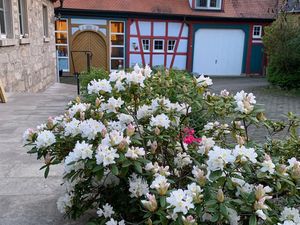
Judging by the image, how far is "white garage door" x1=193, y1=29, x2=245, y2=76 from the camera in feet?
57.2

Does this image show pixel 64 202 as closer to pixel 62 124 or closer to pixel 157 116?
pixel 62 124

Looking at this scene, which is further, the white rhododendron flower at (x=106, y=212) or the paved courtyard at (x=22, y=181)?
the paved courtyard at (x=22, y=181)

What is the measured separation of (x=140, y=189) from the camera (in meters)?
1.53

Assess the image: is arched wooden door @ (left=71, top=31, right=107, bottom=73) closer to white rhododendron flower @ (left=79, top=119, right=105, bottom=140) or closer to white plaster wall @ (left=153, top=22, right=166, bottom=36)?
white plaster wall @ (left=153, top=22, right=166, bottom=36)

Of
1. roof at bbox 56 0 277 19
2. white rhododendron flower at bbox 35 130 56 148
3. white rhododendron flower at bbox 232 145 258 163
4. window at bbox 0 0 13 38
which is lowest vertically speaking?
white rhododendron flower at bbox 35 130 56 148

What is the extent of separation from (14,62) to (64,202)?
570 cm

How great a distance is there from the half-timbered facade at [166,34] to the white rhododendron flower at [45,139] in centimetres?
1498

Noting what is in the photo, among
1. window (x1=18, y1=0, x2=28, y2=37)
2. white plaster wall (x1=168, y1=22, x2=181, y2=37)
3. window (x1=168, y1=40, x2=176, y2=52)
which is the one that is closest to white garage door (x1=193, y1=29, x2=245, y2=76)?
white plaster wall (x1=168, y1=22, x2=181, y2=37)

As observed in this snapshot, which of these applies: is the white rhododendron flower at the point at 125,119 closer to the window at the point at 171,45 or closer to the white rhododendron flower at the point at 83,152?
the white rhododendron flower at the point at 83,152

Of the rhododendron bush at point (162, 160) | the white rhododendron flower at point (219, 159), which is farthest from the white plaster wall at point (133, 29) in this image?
the white rhododendron flower at point (219, 159)

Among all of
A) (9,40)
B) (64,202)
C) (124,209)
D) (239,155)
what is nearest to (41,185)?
(64,202)

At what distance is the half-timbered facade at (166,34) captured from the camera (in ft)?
53.2

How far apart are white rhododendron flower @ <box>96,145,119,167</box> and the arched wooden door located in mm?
15454

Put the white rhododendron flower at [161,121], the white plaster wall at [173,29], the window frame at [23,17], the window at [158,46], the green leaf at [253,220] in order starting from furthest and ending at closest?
the window at [158,46] → the white plaster wall at [173,29] → the window frame at [23,17] → the white rhododendron flower at [161,121] → the green leaf at [253,220]
